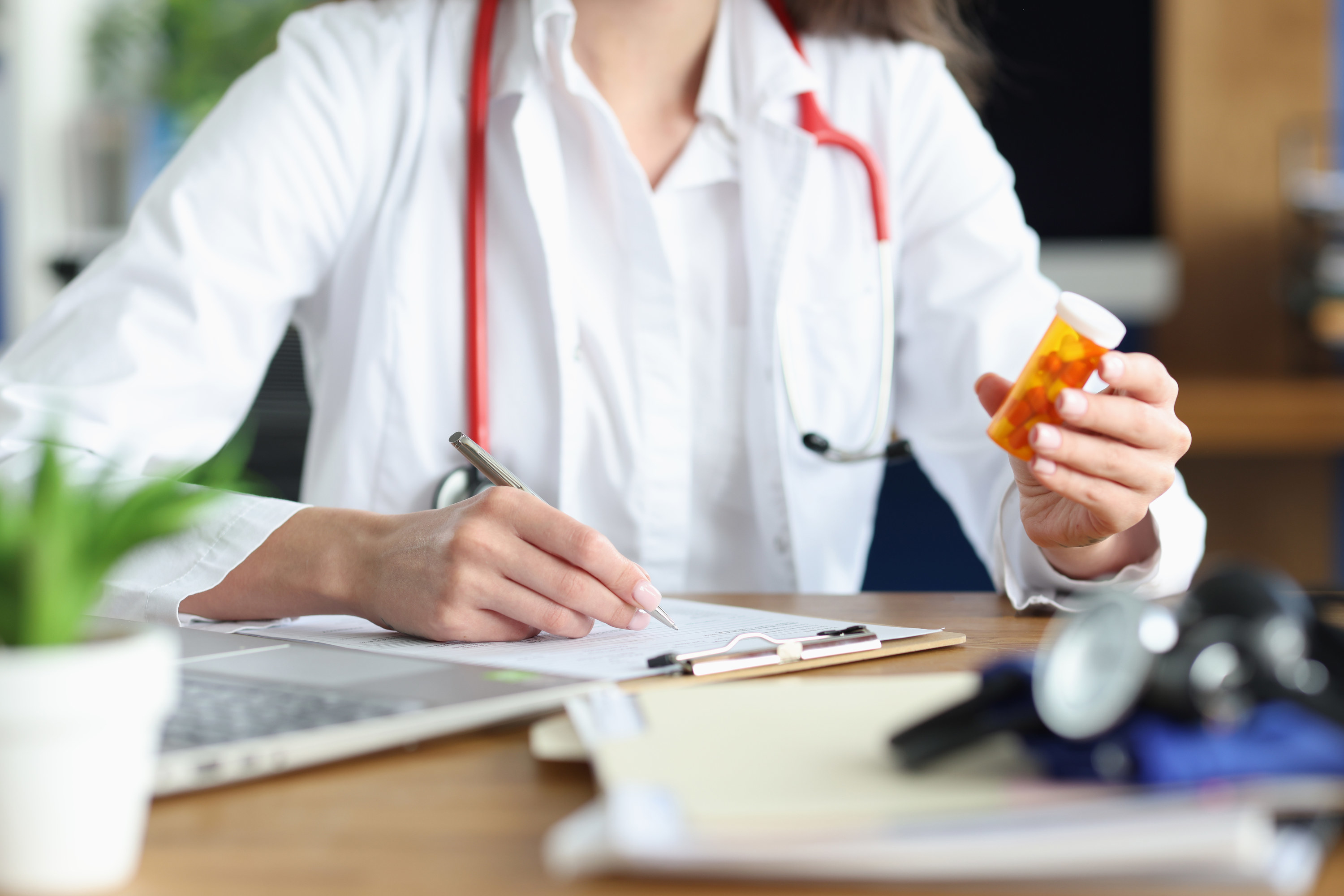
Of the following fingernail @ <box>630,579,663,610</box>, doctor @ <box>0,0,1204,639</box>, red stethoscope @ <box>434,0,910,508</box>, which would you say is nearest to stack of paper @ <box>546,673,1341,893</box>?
fingernail @ <box>630,579,663,610</box>

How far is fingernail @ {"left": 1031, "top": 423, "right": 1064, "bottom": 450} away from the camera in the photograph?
28.5 inches

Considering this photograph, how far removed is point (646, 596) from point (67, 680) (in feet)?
1.25

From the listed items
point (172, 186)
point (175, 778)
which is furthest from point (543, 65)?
point (175, 778)

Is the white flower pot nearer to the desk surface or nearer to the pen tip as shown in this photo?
the desk surface

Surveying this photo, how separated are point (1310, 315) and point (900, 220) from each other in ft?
5.58

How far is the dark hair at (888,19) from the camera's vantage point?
1.22 metres

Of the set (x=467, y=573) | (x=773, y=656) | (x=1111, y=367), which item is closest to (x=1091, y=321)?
(x=1111, y=367)

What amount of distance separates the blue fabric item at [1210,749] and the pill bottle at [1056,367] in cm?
31

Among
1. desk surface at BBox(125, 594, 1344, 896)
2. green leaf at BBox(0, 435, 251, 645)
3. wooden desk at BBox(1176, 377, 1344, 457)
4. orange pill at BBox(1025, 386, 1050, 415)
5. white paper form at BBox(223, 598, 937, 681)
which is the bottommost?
wooden desk at BBox(1176, 377, 1344, 457)

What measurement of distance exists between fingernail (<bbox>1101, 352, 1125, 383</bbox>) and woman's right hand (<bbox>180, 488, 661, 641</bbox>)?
0.92 feet

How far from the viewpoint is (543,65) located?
1.11 metres

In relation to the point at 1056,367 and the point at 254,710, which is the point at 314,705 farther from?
the point at 1056,367

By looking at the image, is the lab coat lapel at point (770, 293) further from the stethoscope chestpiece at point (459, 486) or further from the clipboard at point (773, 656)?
the clipboard at point (773, 656)

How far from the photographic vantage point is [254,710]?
1.66ft
